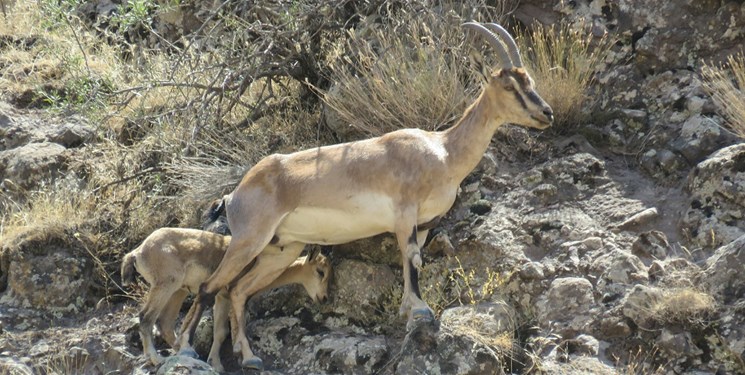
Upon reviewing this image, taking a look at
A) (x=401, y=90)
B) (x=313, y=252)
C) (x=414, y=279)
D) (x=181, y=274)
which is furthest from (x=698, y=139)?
(x=181, y=274)

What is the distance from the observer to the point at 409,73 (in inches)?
456

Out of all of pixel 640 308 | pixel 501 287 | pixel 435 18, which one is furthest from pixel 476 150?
pixel 435 18

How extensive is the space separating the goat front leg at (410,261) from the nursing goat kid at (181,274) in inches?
39.8

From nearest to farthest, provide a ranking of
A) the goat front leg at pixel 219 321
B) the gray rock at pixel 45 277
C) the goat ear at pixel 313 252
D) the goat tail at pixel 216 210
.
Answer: the goat front leg at pixel 219 321
the goat ear at pixel 313 252
the goat tail at pixel 216 210
the gray rock at pixel 45 277

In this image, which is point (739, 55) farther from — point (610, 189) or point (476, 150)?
point (476, 150)

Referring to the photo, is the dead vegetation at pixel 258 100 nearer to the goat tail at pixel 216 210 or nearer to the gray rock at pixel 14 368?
the goat tail at pixel 216 210

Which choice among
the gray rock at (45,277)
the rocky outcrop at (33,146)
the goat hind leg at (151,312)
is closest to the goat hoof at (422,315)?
the goat hind leg at (151,312)

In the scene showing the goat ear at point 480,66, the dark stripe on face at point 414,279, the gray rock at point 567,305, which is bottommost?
the gray rock at point 567,305

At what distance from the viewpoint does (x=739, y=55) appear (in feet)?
37.7

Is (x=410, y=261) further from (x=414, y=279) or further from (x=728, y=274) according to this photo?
(x=728, y=274)

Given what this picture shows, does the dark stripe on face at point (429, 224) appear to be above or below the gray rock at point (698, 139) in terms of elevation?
below

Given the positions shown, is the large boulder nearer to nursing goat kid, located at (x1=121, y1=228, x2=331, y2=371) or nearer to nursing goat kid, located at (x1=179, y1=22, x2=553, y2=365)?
nursing goat kid, located at (x1=179, y1=22, x2=553, y2=365)

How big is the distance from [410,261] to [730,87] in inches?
143

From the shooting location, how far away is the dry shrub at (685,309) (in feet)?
28.7
